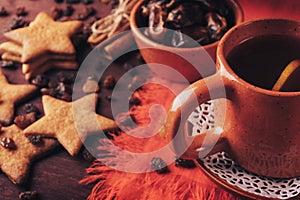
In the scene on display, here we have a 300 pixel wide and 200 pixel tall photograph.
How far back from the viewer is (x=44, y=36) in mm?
1032

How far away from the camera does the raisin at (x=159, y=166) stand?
0.83 m

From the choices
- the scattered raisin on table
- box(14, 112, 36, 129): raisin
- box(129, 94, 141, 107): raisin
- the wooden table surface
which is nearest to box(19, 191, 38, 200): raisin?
the wooden table surface

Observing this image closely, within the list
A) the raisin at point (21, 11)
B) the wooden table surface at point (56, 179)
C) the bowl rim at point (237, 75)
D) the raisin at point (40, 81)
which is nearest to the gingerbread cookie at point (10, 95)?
the raisin at point (40, 81)

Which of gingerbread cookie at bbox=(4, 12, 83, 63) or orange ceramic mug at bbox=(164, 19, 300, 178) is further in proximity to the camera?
gingerbread cookie at bbox=(4, 12, 83, 63)

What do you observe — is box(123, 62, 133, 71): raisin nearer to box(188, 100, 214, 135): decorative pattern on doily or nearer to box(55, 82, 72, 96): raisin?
box(55, 82, 72, 96): raisin

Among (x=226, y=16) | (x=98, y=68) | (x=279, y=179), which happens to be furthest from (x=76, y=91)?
(x=279, y=179)

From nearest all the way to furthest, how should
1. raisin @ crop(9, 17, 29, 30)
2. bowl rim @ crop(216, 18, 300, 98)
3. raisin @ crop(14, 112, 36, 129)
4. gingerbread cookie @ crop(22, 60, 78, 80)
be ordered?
bowl rim @ crop(216, 18, 300, 98) → raisin @ crop(14, 112, 36, 129) → gingerbread cookie @ crop(22, 60, 78, 80) → raisin @ crop(9, 17, 29, 30)

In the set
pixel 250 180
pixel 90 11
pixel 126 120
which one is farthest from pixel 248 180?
pixel 90 11

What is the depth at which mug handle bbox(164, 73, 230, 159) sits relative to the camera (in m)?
0.66

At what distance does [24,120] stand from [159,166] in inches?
10.8

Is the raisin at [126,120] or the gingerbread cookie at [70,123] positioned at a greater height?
the gingerbread cookie at [70,123]

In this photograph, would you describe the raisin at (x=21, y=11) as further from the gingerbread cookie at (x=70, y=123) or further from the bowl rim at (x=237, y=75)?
the bowl rim at (x=237, y=75)

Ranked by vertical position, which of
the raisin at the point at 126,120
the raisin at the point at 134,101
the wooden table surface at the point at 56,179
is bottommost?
the wooden table surface at the point at 56,179

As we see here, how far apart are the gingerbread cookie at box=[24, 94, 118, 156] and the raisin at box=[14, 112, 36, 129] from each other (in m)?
0.02
